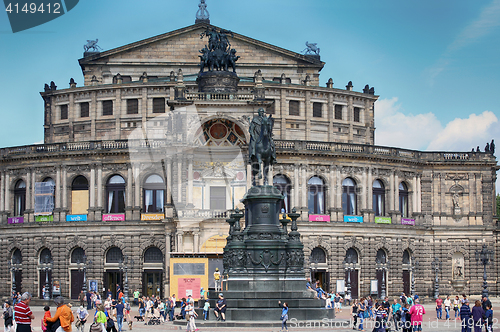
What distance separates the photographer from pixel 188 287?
61.4 meters

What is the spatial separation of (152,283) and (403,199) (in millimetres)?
26880

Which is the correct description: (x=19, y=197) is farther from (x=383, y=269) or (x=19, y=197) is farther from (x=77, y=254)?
(x=383, y=269)

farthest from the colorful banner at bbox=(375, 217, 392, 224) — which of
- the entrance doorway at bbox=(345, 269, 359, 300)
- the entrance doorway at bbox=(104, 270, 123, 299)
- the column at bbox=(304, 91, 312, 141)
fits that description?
the entrance doorway at bbox=(104, 270, 123, 299)

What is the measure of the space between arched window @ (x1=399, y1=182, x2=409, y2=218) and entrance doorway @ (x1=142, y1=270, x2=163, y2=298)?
83.2 feet

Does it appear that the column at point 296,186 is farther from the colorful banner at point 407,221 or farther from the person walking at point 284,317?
the person walking at point 284,317

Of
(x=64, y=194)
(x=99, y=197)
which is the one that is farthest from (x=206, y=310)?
(x=64, y=194)

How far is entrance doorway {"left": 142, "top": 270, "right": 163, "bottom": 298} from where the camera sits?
73.9 m

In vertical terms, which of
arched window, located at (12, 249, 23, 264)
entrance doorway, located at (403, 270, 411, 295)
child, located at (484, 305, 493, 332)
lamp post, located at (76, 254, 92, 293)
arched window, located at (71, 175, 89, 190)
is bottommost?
entrance doorway, located at (403, 270, 411, 295)

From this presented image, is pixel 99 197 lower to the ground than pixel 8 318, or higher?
higher

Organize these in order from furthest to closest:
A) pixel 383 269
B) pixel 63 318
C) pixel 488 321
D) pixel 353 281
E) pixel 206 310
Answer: pixel 383 269
pixel 353 281
pixel 206 310
pixel 488 321
pixel 63 318

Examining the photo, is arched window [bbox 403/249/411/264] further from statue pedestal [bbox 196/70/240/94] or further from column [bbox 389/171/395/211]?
statue pedestal [bbox 196/70/240/94]

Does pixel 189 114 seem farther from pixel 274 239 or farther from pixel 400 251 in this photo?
pixel 274 239

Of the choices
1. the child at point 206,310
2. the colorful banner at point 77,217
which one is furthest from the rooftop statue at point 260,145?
the colorful banner at point 77,217

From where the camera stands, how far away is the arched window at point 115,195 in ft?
253
